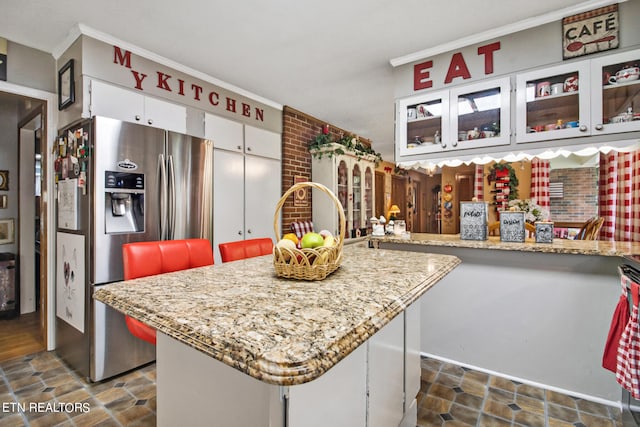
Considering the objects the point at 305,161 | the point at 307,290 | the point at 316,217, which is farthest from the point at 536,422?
the point at 305,161

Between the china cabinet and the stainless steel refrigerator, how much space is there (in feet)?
6.38

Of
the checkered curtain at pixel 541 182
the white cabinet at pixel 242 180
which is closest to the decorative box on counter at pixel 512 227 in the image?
the white cabinet at pixel 242 180

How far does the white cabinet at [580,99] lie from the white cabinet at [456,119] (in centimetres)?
12

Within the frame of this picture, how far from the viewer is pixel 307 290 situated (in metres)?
0.96

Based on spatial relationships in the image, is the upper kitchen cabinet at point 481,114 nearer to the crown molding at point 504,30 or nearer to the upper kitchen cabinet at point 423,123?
the upper kitchen cabinet at point 423,123

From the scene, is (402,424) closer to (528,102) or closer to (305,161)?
(528,102)

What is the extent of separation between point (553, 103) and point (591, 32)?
1.47 ft

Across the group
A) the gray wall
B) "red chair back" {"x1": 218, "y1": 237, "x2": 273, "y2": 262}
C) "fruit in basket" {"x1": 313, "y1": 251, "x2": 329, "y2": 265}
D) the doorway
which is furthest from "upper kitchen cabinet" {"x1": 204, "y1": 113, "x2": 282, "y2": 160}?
"fruit in basket" {"x1": 313, "y1": 251, "x2": 329, "y2": 265}

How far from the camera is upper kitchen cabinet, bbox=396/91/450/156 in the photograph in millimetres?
2418

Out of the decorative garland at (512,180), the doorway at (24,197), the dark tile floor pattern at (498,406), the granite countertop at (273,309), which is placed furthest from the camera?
the decorative garland at (512,180)

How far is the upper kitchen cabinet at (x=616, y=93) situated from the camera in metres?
1.85

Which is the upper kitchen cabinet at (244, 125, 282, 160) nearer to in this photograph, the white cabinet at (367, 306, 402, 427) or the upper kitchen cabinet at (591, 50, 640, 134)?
the white cabinet at (367, 306, 402, 427)

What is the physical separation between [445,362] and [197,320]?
88.9 inches

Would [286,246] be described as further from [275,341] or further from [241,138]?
[241,138]
